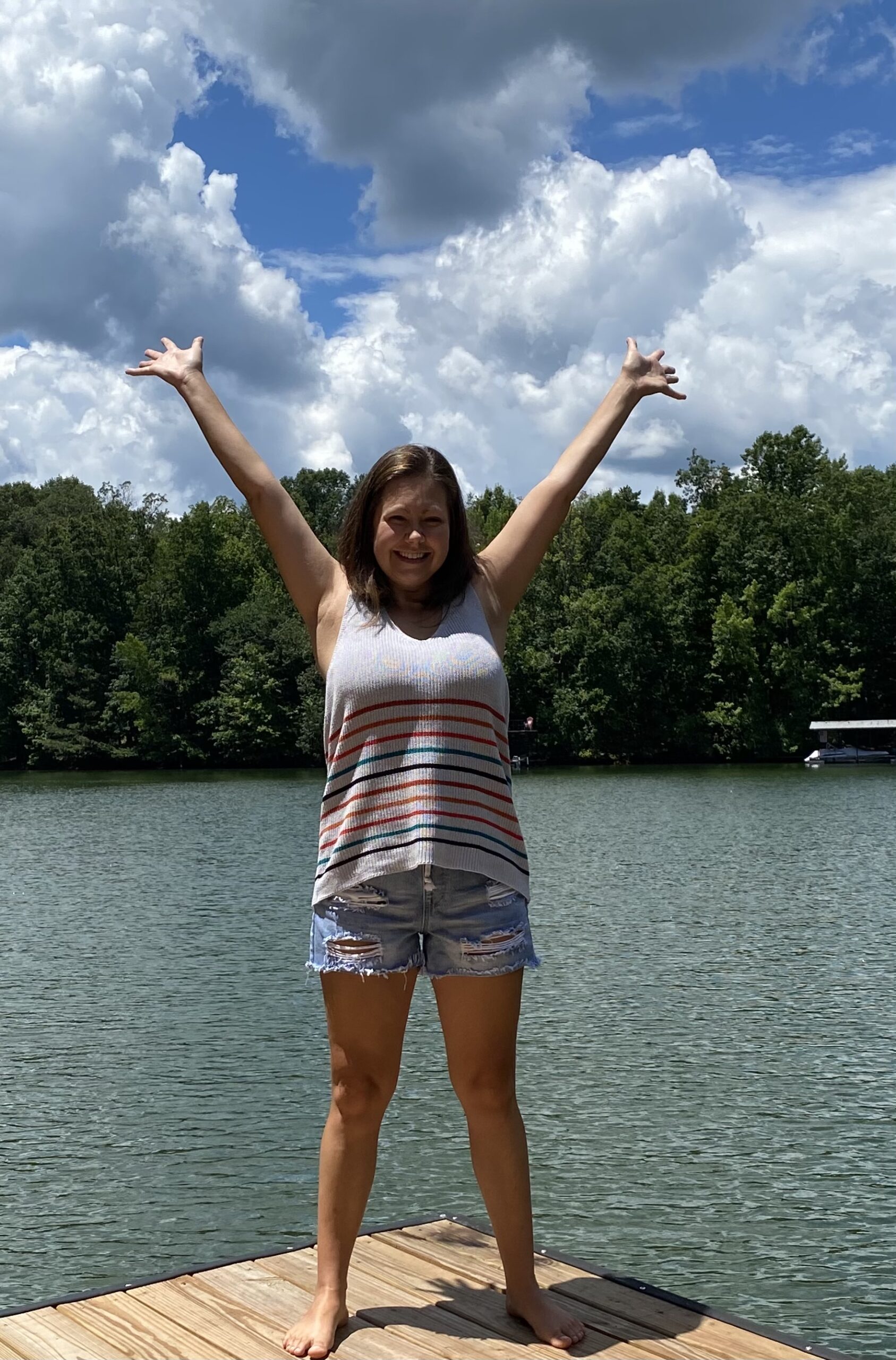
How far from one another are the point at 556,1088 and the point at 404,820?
18.9 ft

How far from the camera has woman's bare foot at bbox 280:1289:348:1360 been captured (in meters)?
3.35

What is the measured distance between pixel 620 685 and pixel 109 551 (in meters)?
25.6


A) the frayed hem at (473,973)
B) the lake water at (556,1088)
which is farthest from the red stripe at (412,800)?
the lake water at (556,1088)

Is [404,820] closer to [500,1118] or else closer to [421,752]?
[421,752]

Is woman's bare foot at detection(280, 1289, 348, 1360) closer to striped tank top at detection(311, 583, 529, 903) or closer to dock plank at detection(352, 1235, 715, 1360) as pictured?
dock plank at detection(352, 1235, 715, 1360)

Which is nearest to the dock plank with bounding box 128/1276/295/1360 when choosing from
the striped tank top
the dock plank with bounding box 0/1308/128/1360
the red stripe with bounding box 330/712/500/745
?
the dock plank with bounding box 0/1308/128/1360

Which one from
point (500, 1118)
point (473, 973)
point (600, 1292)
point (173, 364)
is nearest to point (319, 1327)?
point (500, 1118)

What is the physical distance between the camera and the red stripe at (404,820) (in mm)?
3346

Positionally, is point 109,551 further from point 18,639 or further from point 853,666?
point 853,666

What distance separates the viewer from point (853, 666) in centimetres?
5981

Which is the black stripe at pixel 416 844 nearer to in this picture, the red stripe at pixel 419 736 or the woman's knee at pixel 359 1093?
the red stripe at pixel 419 736

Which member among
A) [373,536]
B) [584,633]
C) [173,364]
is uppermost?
[584,633]

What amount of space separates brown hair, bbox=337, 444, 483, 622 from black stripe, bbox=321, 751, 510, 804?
1.48 feet

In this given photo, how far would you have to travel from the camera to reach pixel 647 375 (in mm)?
4133
